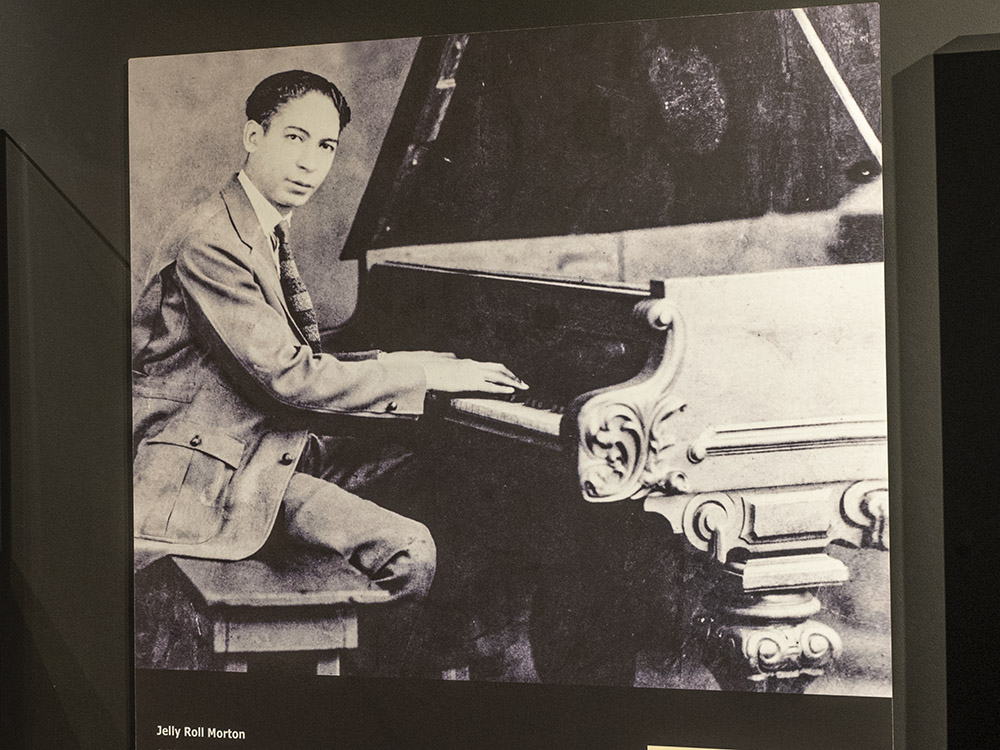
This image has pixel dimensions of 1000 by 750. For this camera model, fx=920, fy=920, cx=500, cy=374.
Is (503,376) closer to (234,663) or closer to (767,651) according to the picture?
(767,651)

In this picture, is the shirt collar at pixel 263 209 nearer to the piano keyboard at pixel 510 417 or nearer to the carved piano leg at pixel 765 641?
the piano keyboard at pixel 510 417

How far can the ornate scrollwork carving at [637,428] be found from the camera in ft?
6.97

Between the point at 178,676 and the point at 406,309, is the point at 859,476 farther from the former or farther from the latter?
the point at 178,676

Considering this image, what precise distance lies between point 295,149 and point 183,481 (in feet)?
2.89

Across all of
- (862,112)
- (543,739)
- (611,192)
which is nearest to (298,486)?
(543,739)

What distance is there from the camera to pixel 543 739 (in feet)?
7.14

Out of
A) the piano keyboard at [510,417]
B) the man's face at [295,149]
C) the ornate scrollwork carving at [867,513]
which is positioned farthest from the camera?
the man's face at [295,149]

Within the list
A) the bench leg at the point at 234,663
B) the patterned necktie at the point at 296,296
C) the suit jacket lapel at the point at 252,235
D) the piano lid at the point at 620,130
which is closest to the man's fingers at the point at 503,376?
the piano lid at the point at 620,130

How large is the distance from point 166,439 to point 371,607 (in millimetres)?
677

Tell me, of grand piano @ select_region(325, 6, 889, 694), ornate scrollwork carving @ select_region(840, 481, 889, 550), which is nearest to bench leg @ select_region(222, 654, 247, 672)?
grand piano @ select_region(325, 6, 889, 694)

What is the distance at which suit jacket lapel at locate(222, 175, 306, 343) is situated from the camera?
7.53 ft

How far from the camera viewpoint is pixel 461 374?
2213mm

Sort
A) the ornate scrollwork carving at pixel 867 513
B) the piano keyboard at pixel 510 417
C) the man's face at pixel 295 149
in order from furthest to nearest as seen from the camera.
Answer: the man's face at pixel 295 149
the piano keyboard at pixel 510 417
the ornate scrollwork carving at pixel 867 513

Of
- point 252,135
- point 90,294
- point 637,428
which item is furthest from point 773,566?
point 90,294
